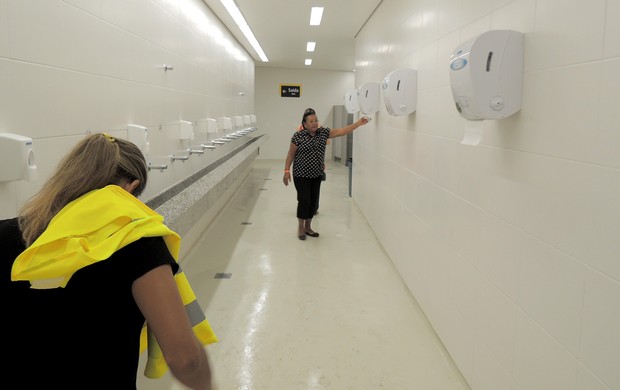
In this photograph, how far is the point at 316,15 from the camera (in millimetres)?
6668

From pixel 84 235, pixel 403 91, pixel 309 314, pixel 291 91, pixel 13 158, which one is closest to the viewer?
pixel 84 235

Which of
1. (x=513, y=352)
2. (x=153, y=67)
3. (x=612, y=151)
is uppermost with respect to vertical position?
(x=153, y=67)

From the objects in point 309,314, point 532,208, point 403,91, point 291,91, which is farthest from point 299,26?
point 291,91

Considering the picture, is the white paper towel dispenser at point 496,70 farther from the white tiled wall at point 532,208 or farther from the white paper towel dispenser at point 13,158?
the white paper towel dispenser at point 13,158

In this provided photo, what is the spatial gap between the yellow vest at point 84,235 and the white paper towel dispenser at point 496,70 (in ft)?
4.76

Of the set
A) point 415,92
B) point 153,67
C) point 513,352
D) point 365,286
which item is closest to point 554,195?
point 513,352

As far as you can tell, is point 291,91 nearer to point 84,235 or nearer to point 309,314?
point 309,314

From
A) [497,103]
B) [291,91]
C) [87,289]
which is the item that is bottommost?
[87,289]

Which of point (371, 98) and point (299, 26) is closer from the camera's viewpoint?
point (371, 98)

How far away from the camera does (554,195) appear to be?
1.70 metres

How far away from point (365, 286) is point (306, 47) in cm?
706

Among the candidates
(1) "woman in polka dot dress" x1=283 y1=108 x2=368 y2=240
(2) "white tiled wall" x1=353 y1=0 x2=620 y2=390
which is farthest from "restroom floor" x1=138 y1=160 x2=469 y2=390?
(1) "woman in polka dot dress" x1=283 y1=108 x2=368 y2=240

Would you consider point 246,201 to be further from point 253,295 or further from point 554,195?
point 554,195

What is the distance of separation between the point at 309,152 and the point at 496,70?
11.6 feet
